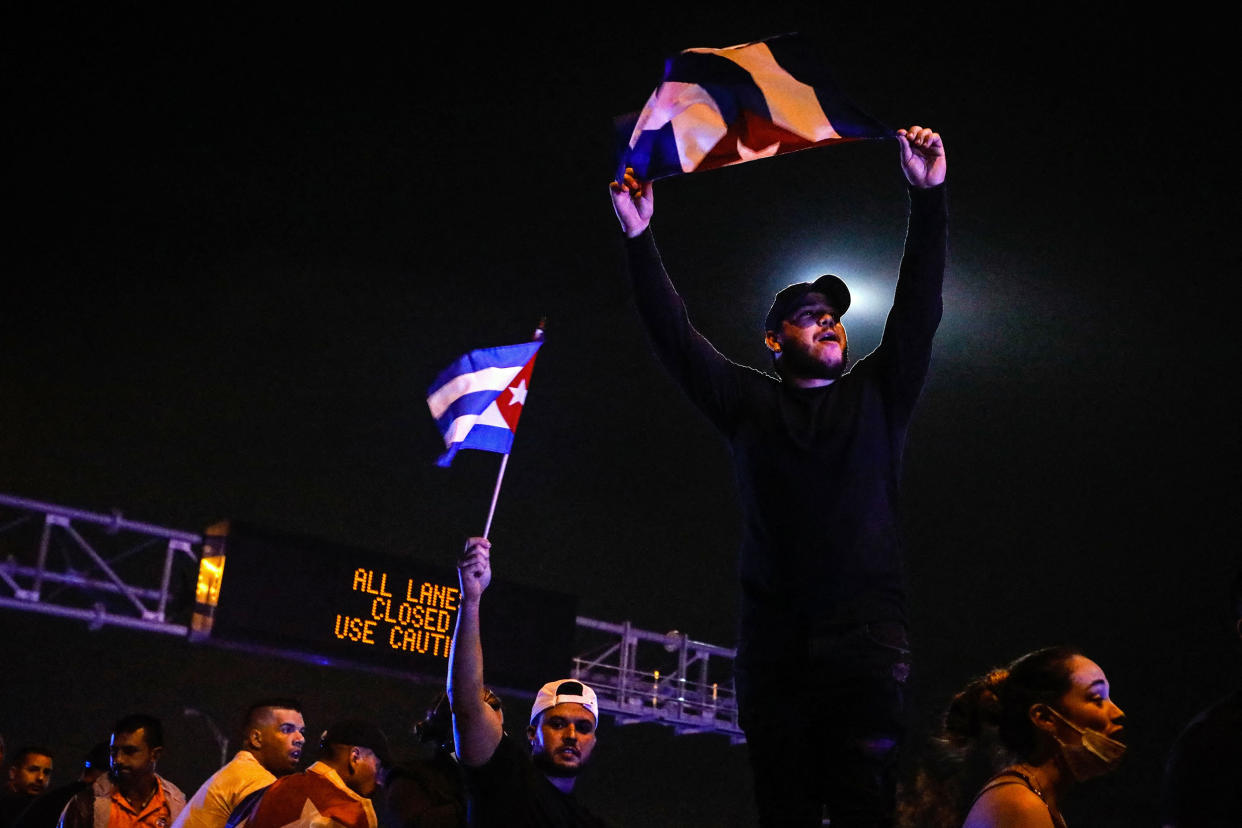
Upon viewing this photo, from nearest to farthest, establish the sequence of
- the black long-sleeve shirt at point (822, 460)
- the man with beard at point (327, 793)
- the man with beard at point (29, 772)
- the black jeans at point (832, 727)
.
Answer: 1. the black jeans at point (832, 727)
2. the black long-sleeve shirt at point (822, 460)
3. the man with beard at point (327, 793)
4. the man with beard at point (29, 772)

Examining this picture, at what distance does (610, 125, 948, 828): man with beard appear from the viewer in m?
2.64

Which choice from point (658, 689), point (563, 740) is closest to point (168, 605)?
point (658, 689)

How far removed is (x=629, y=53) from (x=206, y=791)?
14.2 ft

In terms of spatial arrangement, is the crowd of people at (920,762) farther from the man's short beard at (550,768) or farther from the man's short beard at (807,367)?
the man's short beard at (807,367)

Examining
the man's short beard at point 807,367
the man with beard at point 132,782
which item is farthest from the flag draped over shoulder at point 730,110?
the man with beard at point 132,782

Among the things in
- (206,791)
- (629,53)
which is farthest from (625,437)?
(206,791)

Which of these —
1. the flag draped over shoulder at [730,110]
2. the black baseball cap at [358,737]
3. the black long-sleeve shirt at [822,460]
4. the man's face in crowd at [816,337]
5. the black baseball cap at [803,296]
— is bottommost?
the black baseball cap at [358,737]

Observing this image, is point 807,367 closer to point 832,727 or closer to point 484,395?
point 832,727

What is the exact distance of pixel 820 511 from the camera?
2.81 meters

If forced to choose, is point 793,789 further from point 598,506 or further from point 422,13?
point 598,506

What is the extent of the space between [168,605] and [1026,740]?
399 inches

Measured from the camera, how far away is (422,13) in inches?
288

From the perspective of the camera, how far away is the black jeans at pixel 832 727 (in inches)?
103

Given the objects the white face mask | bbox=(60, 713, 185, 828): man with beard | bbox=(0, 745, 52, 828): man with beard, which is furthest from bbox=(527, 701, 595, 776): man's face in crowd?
bbox=(0, 745, 52, 828): man with beard
